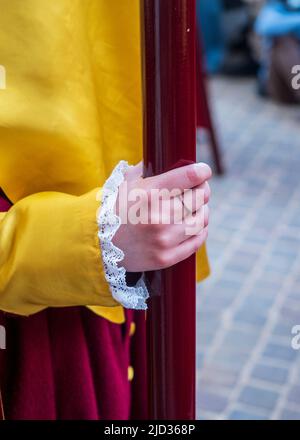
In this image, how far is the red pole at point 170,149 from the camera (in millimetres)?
701

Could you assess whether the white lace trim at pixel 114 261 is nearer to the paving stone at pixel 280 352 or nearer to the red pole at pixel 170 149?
the red pole at pixel 170 149

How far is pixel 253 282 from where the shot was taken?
99.8 inches

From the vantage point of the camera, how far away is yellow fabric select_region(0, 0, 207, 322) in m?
0.79

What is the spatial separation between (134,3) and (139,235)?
11.4 inches

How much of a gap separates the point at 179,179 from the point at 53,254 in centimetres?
16

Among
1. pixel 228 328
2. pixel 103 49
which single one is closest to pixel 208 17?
pixel 228 328

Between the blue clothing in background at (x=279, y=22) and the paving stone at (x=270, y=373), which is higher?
the blue clothing in background at (x=279, y=22)

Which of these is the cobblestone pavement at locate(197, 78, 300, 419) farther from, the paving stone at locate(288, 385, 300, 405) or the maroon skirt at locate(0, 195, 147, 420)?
the maroon skirt at locate(0, 195, 147, 420)

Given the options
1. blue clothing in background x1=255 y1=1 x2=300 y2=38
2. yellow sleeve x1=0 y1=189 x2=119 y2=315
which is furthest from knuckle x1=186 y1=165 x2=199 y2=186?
blue clothing in background x1=255 y1=1 x2=300 y2=38

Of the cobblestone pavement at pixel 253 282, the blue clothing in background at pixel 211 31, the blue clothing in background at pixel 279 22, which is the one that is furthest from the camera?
the blue clothing in background at pixel 211 31

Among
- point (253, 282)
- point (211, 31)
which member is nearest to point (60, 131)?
point (253, 282)

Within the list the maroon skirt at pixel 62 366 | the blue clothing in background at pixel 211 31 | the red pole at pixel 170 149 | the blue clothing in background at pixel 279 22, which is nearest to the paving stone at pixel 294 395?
the maroon skirt at pixel 62 366

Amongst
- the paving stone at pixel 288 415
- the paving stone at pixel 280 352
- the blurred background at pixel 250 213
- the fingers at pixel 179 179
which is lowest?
the paving stone at pixel 288 415

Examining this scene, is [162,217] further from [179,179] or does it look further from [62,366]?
[62,366]
